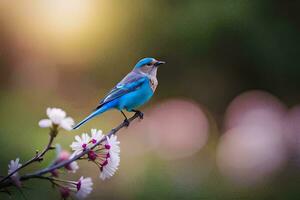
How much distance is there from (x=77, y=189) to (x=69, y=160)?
0.09 metres

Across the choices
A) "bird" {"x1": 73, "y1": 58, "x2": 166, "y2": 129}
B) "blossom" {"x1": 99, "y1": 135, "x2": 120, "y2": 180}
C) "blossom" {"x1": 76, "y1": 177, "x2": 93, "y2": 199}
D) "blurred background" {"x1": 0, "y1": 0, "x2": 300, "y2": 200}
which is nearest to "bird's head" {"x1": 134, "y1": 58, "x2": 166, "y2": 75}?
"bird" {"x1": 73, "y1": 58, "x2": 166, "y2": 129}

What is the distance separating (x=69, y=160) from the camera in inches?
26.3

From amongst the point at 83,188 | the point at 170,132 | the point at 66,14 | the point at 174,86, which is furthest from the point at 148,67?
the point at 174,86

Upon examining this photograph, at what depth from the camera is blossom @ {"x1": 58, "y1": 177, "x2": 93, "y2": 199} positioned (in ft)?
2.35

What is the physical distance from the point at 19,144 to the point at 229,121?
1.32 meters

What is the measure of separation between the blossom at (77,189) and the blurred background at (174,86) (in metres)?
1.87

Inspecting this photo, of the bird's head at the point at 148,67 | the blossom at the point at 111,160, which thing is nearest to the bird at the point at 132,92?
the bird's head at the point at 148,67

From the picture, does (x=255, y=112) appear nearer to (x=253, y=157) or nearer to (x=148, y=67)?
(x=253, y=157)

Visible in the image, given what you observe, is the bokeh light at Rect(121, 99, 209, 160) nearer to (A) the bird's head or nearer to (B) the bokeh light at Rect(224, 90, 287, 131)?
(B) the bokeh light at Rect(224, 90, 287, 131)

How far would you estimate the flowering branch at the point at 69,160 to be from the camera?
65cm

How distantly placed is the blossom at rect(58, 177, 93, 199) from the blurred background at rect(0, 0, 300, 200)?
1868mm

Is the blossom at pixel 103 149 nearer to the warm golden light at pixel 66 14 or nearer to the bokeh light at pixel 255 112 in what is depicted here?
the bokeh light at pixel 255 112

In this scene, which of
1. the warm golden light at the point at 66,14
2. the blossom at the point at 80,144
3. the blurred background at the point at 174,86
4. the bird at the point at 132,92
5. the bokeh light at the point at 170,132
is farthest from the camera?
the warm golden light at the point at 66,14

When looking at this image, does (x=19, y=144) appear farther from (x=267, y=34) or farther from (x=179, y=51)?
(x=267, y=34)
